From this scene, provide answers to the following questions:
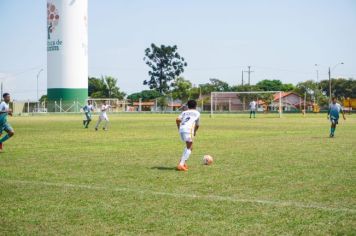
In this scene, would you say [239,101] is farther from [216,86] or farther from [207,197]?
[207,197]

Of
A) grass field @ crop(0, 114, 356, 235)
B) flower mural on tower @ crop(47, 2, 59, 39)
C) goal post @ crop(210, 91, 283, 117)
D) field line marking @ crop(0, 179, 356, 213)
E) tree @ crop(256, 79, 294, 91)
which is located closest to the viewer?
grass field @ crop(0, 114, 356, 235)

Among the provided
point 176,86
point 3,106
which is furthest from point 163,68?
point 3,106

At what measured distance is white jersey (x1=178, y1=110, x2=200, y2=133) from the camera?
12852 mm

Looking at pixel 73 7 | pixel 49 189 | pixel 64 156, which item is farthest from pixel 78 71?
pixel 49 189

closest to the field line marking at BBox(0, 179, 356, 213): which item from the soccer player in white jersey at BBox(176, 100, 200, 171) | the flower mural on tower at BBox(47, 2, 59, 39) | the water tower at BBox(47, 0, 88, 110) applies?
the soccer player in white jersey at BBox(176, 100, 200, 171)

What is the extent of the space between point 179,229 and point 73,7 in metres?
89.0

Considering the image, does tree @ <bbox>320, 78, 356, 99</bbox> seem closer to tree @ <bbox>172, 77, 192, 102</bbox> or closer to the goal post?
the goal post

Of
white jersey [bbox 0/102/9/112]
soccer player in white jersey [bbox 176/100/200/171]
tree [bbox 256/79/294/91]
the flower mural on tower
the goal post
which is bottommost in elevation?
soccer player in white jersey [bbox 176/100/200/171]

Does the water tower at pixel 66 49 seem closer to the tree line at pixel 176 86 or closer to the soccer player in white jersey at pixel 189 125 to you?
the tree line at pixel 176 86

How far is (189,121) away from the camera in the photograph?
12945 millimetres

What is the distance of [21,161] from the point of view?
14.2m

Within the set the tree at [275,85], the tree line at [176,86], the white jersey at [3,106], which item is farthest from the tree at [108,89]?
the white jersey at [3,106]

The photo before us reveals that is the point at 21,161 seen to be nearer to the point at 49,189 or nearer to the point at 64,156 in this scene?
the point at 64,156

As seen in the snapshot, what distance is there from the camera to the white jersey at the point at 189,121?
12.9 m
